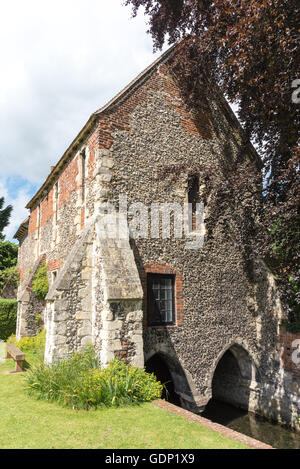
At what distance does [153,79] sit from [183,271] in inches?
243

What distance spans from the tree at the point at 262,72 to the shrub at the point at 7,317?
46.6ft

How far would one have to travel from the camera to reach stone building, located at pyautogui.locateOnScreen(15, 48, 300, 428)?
8.22 metres

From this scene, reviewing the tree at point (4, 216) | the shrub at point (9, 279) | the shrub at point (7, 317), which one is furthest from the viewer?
the tree at point (4, 216)

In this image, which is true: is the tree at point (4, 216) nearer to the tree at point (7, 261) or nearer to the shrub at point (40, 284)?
the tree at point (7, 261)

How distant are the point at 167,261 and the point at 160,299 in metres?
1.12

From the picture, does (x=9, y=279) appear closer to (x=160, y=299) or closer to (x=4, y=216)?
(x=4, y=216)

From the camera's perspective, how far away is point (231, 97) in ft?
33.4

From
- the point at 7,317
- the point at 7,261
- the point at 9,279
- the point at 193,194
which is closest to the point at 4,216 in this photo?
the point at 7,261

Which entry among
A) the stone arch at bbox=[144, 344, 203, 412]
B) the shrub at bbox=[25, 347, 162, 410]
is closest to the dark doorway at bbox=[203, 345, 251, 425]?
the stone arch at bbox=[144, 344, 203, 412]

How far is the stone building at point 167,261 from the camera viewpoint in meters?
8.22

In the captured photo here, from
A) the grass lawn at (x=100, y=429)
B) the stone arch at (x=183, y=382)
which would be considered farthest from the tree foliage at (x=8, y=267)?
the grass lawn at (x=100, y=429)
